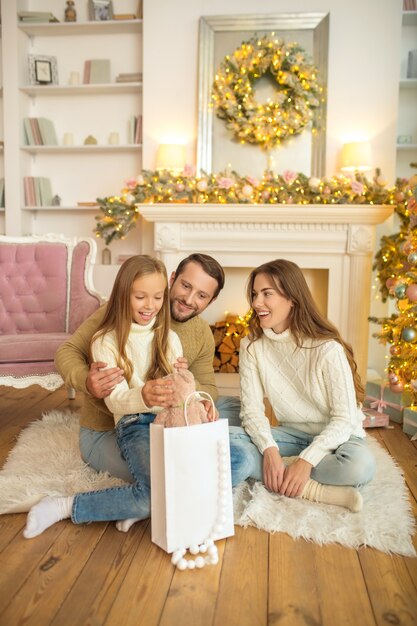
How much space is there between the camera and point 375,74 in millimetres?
3941

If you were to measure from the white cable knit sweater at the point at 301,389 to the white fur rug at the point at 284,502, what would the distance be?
0.56 feet

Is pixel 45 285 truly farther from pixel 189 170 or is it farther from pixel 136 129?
pixel 136 129

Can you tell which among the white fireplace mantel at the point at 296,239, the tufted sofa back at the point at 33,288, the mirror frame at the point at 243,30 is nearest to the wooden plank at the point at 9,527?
the tufted sofa back at the point at 33,288

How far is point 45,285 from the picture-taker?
10.1 ft

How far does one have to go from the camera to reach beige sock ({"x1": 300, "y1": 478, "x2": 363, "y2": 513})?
1692 millimetres

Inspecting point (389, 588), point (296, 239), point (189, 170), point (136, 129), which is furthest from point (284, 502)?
point (136, 129)

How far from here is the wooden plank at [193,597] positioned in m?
1.20

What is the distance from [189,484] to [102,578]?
1.01ft

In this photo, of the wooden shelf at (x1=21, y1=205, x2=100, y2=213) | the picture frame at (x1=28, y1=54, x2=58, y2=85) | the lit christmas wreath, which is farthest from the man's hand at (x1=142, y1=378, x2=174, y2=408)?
the picture frame at (x1=28, y1=54, x2=58, y2=85)

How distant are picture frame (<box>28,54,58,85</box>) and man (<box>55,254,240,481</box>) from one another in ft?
10.2

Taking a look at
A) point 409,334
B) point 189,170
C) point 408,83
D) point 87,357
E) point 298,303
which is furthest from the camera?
point 408,83

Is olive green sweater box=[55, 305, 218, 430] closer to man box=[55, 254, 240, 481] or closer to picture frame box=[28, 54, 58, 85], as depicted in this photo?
man box=[55, 254, 240, 481]

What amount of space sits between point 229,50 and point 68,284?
2.25 m

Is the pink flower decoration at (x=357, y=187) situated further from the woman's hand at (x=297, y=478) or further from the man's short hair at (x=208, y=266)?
the woman's hand at (x=297, y=478)
